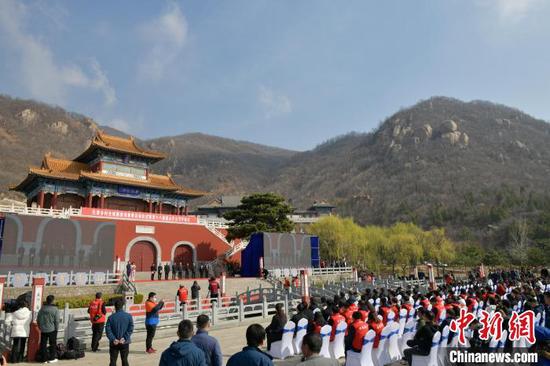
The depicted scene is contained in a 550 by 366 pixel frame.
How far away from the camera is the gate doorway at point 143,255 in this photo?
1084 inches

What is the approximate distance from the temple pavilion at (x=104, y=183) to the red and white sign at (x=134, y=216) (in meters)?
2.74

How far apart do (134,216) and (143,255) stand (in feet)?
9.20

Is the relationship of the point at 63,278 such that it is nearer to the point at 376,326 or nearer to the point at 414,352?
the point at 376,326

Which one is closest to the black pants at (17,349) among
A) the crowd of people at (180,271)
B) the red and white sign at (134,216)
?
the crowd of people at (180,271)

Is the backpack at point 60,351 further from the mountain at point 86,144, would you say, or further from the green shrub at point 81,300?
the mountain at point 86,144

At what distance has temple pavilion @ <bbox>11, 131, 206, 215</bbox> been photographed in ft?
93.2

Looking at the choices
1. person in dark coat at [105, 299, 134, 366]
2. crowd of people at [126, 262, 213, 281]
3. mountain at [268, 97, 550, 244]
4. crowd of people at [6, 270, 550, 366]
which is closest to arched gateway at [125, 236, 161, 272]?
crowd of people at [126, 262, 213, 281]

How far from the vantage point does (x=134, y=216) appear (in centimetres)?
2777

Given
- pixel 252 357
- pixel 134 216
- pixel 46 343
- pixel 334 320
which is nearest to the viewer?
pixel 252 357

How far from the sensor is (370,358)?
6988 millimetres

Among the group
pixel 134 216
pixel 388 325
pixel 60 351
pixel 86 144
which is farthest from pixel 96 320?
pixel 86 144

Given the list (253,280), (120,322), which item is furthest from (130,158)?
(120,322)

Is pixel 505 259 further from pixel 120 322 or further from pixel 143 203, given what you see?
pixel 120 322

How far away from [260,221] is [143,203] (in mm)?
9394
